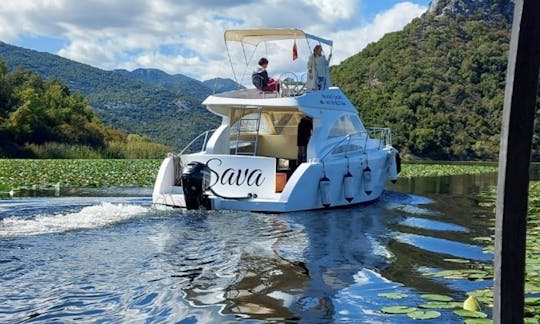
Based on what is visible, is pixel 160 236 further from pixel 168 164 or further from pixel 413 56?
pixel 413 56

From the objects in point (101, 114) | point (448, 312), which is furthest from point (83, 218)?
point (101, 114)

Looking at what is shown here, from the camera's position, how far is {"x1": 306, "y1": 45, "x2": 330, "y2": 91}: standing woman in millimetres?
13414

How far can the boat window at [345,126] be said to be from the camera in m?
13.1

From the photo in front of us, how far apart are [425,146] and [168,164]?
Answer: 55.7 meters

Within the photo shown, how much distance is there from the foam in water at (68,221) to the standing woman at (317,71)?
4.99 meters

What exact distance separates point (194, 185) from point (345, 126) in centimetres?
455

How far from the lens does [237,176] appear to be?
11.2 meters

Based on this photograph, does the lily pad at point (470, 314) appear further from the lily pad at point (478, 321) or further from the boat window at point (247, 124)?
the boat window at point (247, 124)

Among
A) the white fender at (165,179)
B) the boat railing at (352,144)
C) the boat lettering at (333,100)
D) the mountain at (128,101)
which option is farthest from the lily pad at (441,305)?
the mountain at (128,101)

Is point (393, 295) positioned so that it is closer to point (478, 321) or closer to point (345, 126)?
point (478, 321)

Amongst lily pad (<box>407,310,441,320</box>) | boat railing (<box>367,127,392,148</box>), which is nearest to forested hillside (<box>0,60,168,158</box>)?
boat railing (<box>367,127,392,148</box>)

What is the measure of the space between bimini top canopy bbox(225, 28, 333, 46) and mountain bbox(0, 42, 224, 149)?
69.1 m

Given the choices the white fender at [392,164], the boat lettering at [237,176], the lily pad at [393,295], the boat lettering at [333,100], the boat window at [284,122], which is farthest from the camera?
the white fender at [392,164]

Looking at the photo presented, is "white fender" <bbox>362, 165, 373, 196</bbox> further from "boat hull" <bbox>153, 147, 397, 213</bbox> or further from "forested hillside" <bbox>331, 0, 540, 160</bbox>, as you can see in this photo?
"forested hillside" <bbox>331, 0, 540, 160</bbox>
